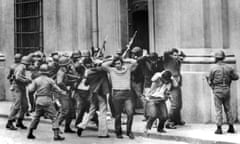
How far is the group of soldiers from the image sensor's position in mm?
11078

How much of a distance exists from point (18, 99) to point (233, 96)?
625 centimetres

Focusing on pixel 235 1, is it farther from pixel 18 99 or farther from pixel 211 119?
pixel 18 99

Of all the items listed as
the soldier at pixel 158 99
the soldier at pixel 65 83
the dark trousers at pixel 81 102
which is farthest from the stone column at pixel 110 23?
the soldier at pixel 158 99

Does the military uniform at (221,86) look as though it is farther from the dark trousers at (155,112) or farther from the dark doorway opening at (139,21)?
the dark doorway opening at (139,21)

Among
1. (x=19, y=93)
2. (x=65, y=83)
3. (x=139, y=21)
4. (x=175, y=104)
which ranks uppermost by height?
(x=139, y=21)

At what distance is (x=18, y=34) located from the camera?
20172 mm

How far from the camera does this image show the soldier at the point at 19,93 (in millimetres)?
12469

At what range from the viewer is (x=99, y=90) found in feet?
38.3

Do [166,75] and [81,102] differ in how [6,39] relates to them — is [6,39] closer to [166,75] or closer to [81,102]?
[81,102]

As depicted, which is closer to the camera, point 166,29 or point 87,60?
point 87,60

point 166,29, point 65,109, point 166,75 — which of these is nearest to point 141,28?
point 166,29

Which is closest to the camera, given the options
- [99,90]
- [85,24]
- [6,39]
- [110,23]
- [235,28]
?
[99,90]

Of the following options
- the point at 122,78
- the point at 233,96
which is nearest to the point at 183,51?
the point at 233,96

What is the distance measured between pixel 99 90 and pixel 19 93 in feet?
8.24
